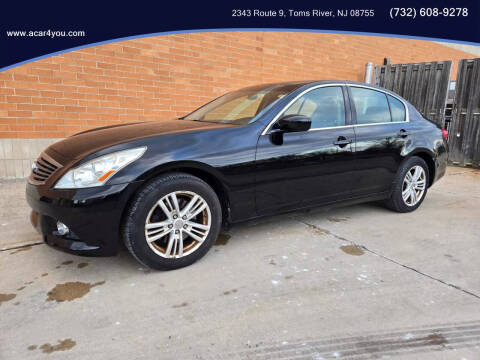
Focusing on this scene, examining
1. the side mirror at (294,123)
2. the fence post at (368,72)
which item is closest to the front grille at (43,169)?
the side mirror at (294,123)

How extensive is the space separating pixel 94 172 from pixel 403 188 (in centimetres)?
337

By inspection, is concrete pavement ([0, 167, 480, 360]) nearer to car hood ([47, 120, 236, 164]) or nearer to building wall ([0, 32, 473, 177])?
car hood ([47, 120, 236, 164])

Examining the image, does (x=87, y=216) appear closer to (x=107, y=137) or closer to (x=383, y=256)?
(x=107, y=137)

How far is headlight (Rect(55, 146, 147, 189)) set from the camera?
2.31m

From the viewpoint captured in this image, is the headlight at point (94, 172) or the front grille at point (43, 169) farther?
the front grille at point (43, 169)

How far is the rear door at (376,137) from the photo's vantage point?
11.6 feet

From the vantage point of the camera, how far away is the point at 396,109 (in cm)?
397

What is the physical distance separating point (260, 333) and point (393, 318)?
2.71ft

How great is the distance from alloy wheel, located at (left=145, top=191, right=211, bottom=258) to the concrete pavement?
0.19 meters

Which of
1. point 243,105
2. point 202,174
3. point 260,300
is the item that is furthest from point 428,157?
point 260,300

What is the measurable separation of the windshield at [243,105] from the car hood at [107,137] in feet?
0.68

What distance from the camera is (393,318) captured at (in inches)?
82.4

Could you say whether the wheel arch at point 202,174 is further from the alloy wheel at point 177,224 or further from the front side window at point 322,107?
the front side window at point 322,107

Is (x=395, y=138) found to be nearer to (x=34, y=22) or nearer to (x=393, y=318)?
(x=393, y=318)
